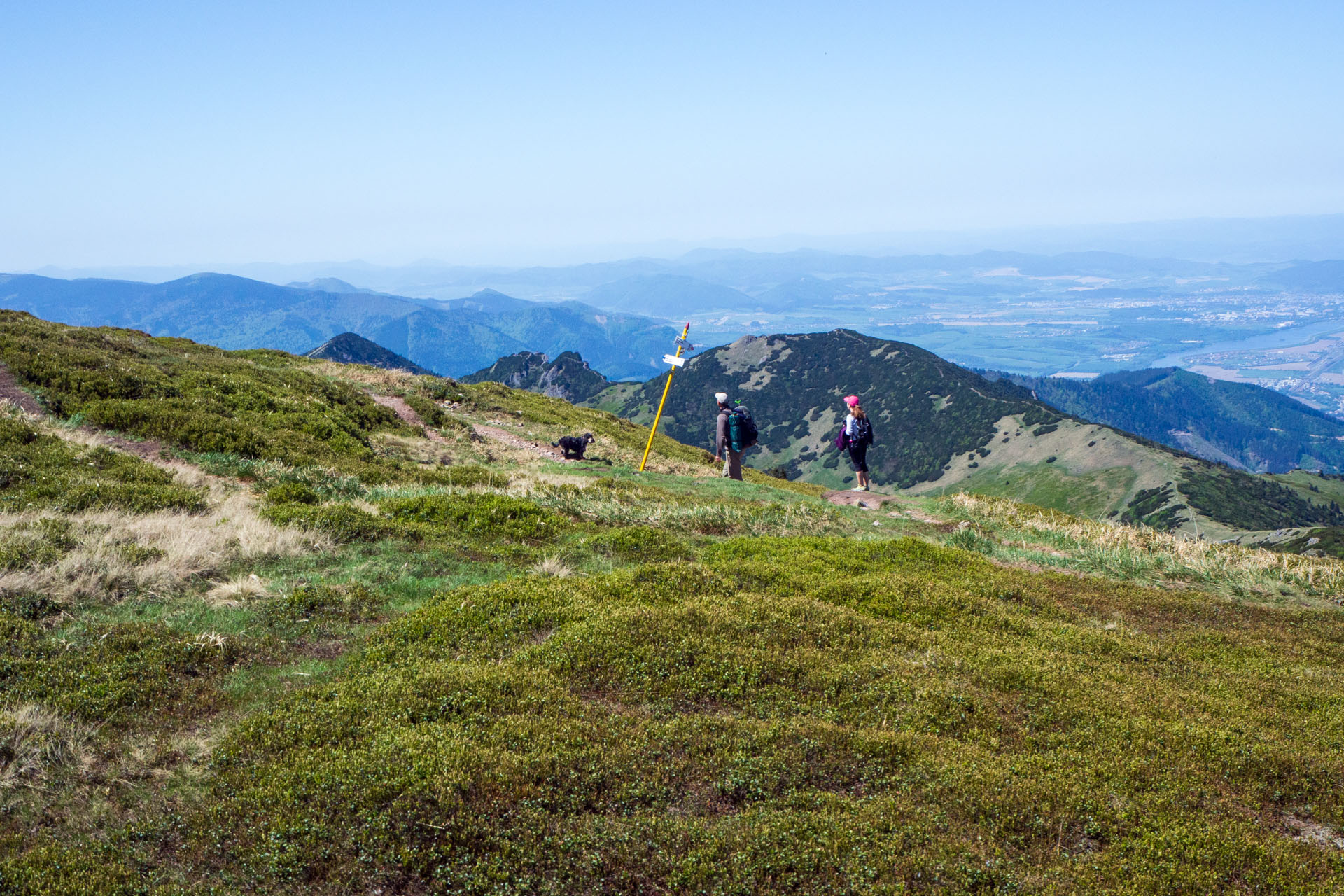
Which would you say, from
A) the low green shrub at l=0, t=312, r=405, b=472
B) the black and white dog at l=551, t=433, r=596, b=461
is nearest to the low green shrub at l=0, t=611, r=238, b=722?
the low green shrub at l=0, t=312, r=405, b=472

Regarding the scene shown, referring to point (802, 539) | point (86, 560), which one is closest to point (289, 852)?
point (86, 560)

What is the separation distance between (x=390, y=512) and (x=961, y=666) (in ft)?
34.8

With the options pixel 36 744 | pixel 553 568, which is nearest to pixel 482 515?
pixel 553 568

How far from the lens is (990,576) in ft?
41.3

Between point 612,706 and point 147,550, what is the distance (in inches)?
290

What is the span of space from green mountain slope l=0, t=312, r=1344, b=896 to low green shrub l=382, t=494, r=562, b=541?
0.09 m

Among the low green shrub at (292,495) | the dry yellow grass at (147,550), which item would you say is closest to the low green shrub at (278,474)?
the low green shrub at (292,495)

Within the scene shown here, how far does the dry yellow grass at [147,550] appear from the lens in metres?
8.91

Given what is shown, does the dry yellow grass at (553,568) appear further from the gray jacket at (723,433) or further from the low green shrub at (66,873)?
the gray jacket at (723,433)

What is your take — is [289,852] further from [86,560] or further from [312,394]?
[312,394]

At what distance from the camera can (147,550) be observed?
33.0 ft

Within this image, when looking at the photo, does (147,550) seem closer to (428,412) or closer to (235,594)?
(235,594)

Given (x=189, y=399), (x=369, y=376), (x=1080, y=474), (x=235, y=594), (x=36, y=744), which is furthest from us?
(x=1080, y=474)

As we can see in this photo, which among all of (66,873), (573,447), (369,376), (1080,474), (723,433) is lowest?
(1080,474)
